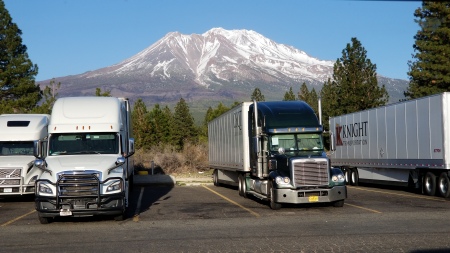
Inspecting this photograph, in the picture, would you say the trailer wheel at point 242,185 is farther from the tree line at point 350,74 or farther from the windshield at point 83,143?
the tree line at point 350,74

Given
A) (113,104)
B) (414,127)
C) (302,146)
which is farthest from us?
(414,127)

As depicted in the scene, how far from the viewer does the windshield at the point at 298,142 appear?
1972 cm

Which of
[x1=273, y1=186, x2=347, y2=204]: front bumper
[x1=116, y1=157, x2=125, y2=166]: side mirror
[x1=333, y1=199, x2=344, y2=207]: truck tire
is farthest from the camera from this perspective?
[x1=333, y1=199, x2=344, y2=207]: truck tire

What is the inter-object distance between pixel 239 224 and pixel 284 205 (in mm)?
5065

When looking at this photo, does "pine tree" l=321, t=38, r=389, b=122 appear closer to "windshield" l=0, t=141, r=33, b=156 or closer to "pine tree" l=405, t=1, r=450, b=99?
"pine tree" l=405, t=1, r=450, b=99

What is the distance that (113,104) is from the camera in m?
18.1

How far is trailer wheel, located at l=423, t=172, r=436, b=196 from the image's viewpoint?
74.8 feet

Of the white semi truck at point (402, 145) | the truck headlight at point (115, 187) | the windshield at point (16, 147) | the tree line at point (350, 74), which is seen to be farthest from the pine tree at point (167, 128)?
the truck headlight at point (115, 187)

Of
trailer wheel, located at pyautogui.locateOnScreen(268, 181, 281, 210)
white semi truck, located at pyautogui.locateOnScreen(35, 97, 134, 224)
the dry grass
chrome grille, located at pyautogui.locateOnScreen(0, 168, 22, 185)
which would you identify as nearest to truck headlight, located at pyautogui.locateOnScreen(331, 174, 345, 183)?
trailer wheel, located at pyautogui.locateOnScreen(268, 181, 281, 210)

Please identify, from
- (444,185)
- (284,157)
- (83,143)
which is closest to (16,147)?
(83,143)

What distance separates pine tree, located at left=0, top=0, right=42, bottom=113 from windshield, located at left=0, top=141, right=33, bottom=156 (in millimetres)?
32042

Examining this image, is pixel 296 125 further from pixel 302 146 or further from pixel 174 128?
pixel 174 128

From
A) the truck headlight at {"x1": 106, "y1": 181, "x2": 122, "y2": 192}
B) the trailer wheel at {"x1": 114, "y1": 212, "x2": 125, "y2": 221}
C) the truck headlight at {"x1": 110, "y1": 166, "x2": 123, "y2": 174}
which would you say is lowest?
the trailer wheel at {"x1": 114, "y1": 212, "x2": 125, "y2": 221}

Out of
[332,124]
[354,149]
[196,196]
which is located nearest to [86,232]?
[196,196]
